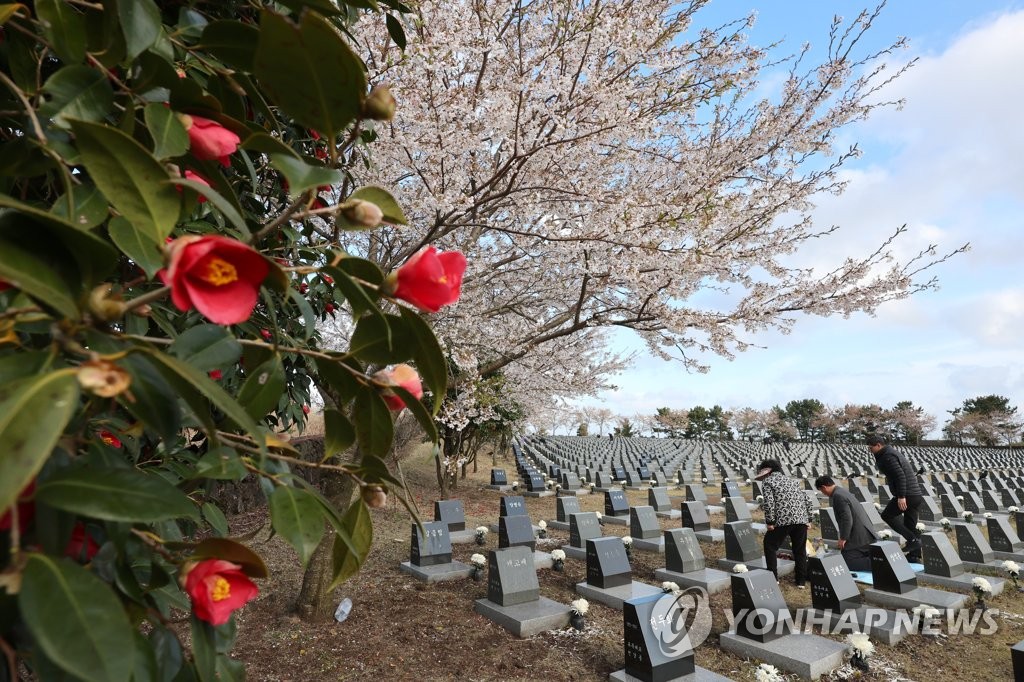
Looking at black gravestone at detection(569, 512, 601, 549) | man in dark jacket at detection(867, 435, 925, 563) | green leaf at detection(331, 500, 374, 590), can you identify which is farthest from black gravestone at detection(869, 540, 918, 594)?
green leaf at detection(331, 500, 374, 590)

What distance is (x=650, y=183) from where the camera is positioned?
22.6 feet

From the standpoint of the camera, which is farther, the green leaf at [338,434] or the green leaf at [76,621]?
the green leaf at [338,434]

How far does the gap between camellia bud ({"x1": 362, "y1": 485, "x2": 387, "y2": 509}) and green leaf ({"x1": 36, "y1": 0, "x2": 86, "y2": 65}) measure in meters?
0.77

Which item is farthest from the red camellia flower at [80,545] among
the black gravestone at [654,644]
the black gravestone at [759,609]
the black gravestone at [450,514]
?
the black gravestone at [450,514]

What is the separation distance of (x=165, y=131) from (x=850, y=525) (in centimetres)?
770

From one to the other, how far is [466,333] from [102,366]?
6931 millimetres

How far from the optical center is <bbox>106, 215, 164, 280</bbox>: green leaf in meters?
0.63

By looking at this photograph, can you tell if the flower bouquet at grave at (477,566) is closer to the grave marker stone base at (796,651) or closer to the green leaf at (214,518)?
the grave marker stone base at (796,651)

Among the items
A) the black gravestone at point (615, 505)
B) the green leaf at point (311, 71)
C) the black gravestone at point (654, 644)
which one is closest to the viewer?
the green leaf at point (311, 71)

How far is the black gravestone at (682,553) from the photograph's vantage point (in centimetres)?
678

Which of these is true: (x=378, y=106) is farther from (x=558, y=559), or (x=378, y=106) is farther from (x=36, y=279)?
(x=558, y=559)

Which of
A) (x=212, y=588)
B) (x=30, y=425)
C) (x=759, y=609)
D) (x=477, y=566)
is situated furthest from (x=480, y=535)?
(x=30, y=425)

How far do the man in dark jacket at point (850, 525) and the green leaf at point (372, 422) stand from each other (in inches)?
274

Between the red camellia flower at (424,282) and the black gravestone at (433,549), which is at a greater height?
the red camellia flower at (424,282)
